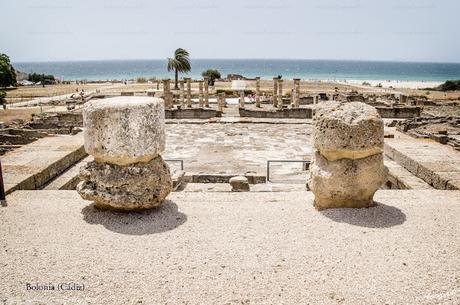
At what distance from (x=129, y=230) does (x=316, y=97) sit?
29.6 metres

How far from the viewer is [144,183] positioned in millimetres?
6707

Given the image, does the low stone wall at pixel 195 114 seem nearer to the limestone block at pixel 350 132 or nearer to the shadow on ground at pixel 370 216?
the limestone block at pixel 350 132

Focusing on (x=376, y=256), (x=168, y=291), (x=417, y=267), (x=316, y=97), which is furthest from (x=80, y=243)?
(x=316, y=97)

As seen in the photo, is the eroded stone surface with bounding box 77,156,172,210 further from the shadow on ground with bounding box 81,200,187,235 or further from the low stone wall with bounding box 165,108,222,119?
the low stone wall with bounding box 165,108,222,119

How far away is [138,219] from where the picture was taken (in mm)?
6656

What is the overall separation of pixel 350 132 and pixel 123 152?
12.5 feet

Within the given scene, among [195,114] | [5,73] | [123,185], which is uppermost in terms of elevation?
[5,73]

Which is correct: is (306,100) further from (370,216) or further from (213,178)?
(370,216)

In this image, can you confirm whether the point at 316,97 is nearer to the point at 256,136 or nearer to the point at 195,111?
the point at 195,111

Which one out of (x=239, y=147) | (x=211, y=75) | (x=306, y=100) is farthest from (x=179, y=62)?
(x=239, y=147)

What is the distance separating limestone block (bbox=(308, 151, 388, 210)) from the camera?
670 cm

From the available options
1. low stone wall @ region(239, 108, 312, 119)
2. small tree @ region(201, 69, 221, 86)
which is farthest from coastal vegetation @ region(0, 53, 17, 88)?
low stone wall @ region(239, 108, 312, 119)

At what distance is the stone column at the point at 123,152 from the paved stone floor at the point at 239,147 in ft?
19.6

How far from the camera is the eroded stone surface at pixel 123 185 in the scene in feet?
21.7
